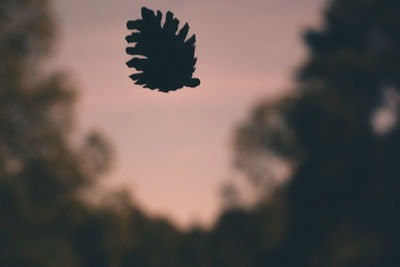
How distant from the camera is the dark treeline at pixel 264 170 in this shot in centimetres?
1859

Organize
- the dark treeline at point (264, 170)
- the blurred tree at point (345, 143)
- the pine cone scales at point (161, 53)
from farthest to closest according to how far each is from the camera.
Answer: the blurred tree at point (345, 143)
the dark treeline at point (264, 170)
the pine cone scales at point (161, 53)

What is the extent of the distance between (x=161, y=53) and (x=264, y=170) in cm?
3222

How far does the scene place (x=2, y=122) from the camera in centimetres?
1867

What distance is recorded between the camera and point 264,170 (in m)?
33.4

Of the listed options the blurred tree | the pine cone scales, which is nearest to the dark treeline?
the blurred tree

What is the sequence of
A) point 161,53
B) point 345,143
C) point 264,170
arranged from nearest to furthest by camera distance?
point 161,53 → point 345,143 → point 264,170

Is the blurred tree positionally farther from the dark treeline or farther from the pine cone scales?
the pine cone scales

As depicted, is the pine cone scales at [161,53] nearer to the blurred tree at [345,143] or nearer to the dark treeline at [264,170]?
the dark treeline at [264,170]

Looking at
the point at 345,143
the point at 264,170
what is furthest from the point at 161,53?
the point at 264,170

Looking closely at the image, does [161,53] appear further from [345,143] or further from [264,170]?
[264,170]

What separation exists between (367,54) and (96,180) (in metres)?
15.7

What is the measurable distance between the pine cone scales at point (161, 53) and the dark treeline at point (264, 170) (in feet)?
55.1

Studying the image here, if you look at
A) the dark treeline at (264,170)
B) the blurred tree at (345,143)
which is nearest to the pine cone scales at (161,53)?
the dark treeline at (264,170)

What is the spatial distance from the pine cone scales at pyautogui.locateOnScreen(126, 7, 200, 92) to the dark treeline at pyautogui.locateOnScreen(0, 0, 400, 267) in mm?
16798
